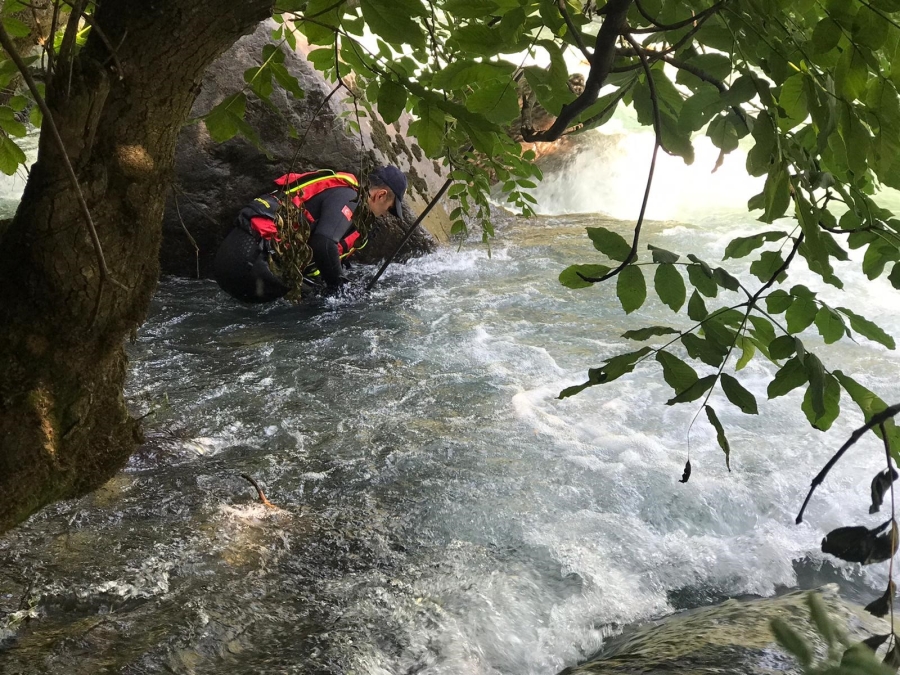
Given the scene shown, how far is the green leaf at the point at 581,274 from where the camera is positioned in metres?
1.31

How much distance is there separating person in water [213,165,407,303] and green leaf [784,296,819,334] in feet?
15.7

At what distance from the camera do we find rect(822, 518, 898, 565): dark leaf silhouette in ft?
2.64

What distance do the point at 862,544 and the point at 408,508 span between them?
2.71m

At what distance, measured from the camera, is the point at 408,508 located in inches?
133

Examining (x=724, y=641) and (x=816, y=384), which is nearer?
(x=816, y=384)

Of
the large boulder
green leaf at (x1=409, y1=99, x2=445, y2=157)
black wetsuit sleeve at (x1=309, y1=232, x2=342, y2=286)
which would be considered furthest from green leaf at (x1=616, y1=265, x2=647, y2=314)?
the large boulder

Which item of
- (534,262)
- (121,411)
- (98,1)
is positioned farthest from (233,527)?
(534,262)

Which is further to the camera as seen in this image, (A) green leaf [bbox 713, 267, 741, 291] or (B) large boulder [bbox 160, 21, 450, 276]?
(B) large boulder [bbox 160, 21, 450, 276]

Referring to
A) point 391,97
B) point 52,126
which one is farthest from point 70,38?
point 391,97

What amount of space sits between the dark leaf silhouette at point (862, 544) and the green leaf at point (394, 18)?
0.85 metres

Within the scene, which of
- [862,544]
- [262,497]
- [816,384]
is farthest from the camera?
[262,497]

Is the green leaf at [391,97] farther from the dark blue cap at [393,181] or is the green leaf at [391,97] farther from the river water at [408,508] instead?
the dark blue cap at [393,181]

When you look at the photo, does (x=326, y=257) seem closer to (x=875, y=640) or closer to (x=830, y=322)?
(x=830, y=322)

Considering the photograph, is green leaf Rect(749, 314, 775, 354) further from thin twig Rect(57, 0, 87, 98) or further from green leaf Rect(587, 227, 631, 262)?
thin twig Rect(57, 0, 87, 98)
